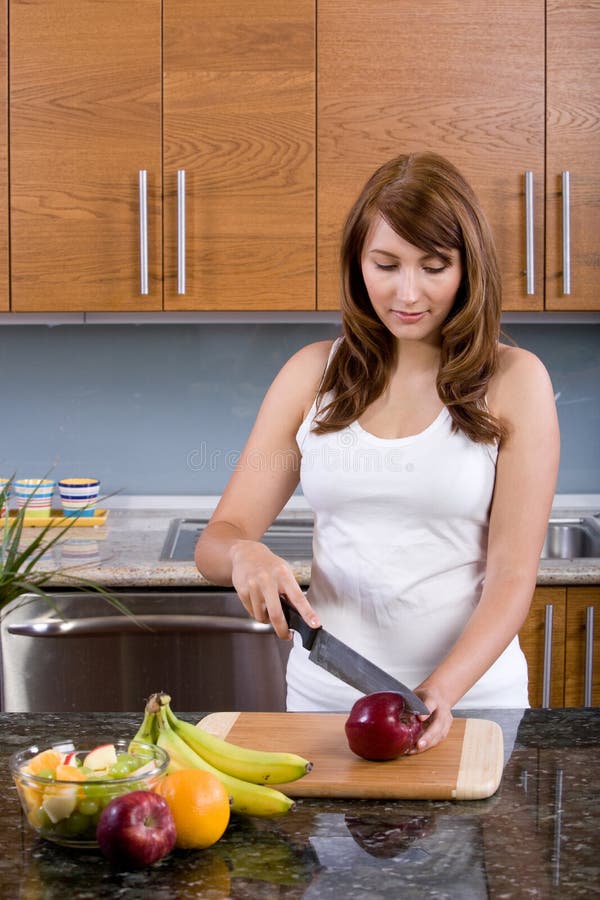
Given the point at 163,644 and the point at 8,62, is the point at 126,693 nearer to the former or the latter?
the point at 163,644

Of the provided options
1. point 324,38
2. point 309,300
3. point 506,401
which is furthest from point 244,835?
point 324,38

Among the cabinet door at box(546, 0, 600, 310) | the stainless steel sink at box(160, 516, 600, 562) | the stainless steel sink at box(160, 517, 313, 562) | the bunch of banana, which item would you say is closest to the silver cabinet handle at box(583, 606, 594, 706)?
the stainless steel sink at box(160, 516, 600, 562)

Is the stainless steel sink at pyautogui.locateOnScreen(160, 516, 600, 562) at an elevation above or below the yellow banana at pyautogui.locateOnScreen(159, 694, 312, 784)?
above

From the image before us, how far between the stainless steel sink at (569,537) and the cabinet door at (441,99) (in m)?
0.60

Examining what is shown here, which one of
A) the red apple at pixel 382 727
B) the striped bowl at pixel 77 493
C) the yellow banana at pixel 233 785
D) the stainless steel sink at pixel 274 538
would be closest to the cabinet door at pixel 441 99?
the stainless steel sink at pixel 274 538

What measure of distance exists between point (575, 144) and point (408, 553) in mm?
1428

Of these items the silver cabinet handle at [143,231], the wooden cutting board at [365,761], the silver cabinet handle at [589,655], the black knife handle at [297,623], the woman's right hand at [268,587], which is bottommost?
the silver cabinet handle at [589,655]

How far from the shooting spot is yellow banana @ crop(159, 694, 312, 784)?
3.16 ft

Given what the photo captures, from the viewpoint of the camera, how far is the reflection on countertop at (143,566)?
7.15 ft

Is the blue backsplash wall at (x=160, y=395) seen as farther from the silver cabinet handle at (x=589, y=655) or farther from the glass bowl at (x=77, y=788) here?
the glass bowl at (x=77, y=788)

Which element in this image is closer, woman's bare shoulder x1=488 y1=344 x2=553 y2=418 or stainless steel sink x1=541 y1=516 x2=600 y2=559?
woman's bare shoulder x1=488 y1=344 x2=553 y2=418

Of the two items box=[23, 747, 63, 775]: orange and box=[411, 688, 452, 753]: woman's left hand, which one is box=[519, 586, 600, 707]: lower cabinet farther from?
box=[23, 747, 63, 775]: orange

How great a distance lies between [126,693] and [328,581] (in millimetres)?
888

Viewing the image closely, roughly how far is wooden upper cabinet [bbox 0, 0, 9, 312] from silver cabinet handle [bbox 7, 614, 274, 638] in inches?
30.8
